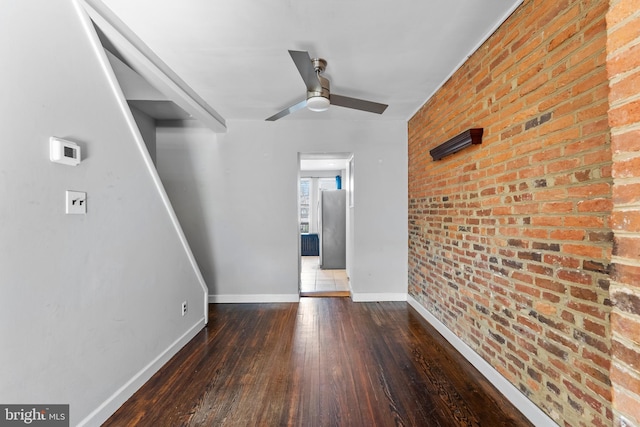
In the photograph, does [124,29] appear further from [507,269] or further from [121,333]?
[507,269]

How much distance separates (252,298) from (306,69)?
9.66ft

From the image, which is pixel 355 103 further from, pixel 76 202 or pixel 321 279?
pixel 321 279

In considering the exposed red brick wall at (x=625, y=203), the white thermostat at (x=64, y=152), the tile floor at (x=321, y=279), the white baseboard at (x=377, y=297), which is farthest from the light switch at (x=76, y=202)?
the tile floor at (x=321, y=279)

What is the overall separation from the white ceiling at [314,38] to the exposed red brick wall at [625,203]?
3.96 feet

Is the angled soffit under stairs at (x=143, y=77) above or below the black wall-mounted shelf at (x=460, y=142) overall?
above

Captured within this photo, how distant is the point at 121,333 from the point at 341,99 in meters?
2.30

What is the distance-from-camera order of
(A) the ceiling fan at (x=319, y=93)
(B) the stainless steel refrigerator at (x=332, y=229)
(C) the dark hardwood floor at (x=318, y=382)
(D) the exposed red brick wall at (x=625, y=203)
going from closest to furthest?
(D) the exposed red brick wall at (x=625, y=203) < (C) the dark hardwood floor at (x=318, y=382) < (A) the ceiling fan at (x=319, y=93) < (B) the stainless steel refrigerator at (x=332, y=229)

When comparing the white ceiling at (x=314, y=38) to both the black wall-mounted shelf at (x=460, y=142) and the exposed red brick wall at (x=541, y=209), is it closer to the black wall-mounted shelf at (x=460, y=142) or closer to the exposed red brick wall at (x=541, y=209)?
→ the exposed red brick wall at (x=541, y=209)

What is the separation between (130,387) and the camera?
1808mm

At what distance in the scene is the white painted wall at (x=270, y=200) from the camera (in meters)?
3.71

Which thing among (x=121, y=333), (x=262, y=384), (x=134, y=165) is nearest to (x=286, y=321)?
(x=262, y=384)

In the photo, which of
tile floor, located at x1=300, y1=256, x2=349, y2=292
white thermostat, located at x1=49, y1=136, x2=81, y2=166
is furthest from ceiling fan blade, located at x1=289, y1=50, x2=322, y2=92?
tile floor, located at x1=300, y1=256, x2=349, y2=292

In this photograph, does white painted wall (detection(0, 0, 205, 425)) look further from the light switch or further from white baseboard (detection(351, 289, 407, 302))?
white baseboard (detection(351, 289, 407, 302))

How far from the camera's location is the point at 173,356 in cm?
232
